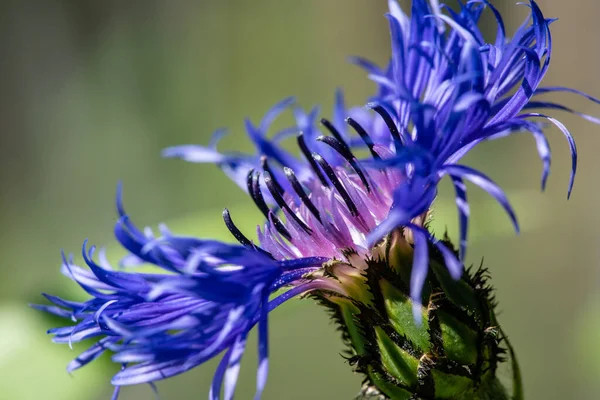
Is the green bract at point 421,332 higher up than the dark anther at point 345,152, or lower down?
lower down

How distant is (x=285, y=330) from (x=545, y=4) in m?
0.98

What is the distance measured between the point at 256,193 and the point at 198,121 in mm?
1439

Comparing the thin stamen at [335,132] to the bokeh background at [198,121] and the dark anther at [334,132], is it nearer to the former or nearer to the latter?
the dark anther at [334,132]

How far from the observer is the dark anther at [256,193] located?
0.58 meters

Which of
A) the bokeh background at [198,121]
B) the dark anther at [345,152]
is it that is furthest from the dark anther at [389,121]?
the bokeh background at [198,121]

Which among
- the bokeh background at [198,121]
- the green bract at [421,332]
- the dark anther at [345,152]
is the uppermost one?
the bokeh background at [198,121]

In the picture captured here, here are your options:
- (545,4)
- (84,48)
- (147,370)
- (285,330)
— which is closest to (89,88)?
(84,48)

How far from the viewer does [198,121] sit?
199 centimetres

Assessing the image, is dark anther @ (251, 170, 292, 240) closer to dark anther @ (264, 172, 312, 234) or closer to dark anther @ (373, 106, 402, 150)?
dark anther @ (264, 172, 312, 234)

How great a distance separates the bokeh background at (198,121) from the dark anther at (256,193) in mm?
917

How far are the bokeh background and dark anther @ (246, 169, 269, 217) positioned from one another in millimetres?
917

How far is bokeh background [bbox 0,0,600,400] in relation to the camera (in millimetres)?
1557

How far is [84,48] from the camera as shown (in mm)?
Answer: 2051

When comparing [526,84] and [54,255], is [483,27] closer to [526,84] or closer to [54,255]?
[526,84]
